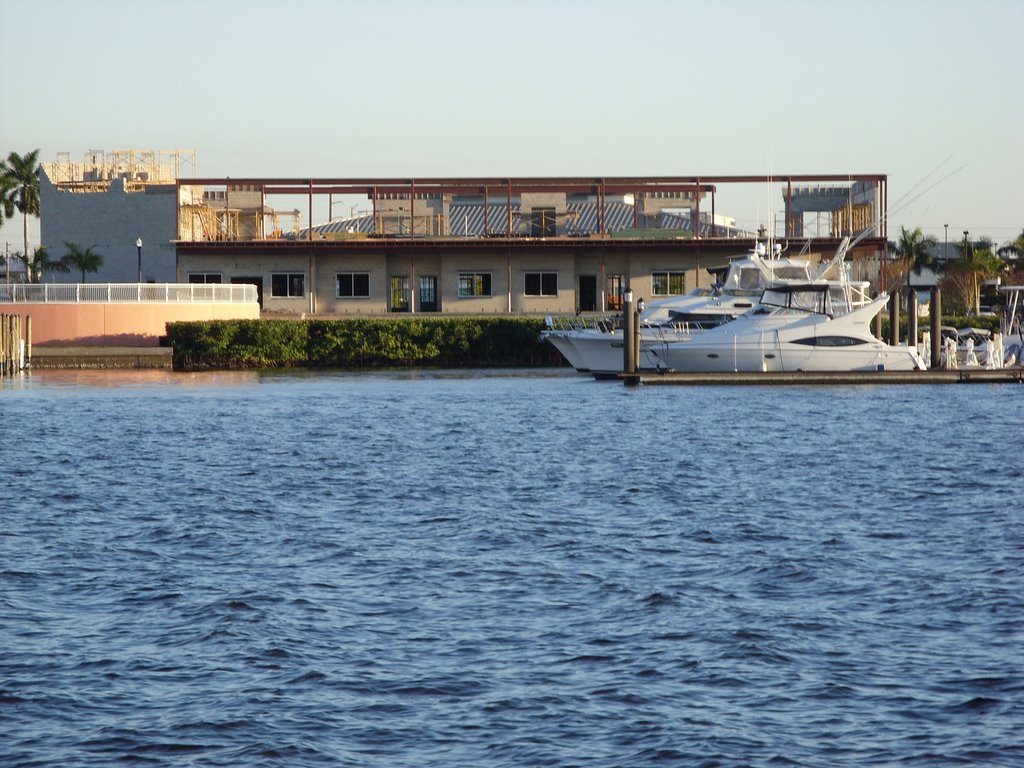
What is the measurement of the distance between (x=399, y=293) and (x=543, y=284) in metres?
6.92

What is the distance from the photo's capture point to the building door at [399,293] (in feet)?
225

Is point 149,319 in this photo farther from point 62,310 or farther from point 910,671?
point 910,671

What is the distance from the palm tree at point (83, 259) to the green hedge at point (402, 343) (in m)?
16.3

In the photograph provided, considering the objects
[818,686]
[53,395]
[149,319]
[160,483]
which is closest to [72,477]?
[160,483]

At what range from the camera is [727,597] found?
14289mm

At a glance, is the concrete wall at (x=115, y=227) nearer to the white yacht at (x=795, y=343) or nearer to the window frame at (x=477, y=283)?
the window frame at (x=477, y=283)

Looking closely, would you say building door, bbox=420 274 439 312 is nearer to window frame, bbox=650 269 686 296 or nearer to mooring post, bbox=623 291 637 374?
window frame, bbox=650 269 686 296

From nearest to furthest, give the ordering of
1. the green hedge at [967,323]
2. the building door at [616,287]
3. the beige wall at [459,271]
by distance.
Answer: the green hedge at [967,323]
the beige wall at [459,271]
the building door at [616,287]

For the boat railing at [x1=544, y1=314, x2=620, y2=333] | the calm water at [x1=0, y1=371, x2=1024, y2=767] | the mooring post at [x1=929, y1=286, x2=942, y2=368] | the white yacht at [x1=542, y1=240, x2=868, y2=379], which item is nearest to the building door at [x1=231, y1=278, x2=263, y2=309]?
the boat railing at [x1=544, y1=314, x2=620, y2=333]

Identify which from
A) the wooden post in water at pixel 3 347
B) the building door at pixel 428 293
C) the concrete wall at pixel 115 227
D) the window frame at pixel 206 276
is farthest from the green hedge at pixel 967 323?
the wooden post in water at pixel 3 347

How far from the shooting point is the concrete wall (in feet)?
239

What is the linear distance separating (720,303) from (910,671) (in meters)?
38.8

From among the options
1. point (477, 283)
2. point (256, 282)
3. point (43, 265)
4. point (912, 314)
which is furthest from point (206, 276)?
point (912, 314)

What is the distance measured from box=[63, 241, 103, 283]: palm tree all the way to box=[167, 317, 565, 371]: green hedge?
1627 centimetres
